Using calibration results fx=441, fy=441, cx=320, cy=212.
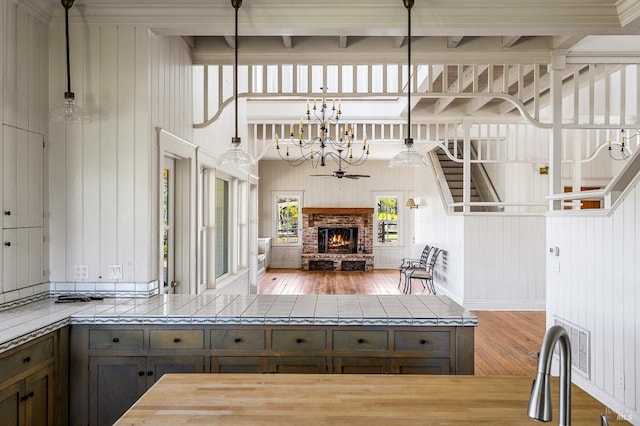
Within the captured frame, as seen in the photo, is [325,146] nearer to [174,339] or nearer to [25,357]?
[174,339]

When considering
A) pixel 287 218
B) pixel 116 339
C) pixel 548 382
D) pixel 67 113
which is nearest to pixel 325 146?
pixel 287 218

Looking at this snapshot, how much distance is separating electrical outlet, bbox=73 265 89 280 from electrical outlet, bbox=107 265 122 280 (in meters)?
0.16

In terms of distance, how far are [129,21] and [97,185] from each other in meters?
1.21

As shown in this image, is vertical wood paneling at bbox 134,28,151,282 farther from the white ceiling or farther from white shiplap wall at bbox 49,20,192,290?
the white ceiling

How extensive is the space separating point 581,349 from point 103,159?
157 inches

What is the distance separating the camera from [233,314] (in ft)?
8.95

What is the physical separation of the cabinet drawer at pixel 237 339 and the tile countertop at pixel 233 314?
2.6 inches

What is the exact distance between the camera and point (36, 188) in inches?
121

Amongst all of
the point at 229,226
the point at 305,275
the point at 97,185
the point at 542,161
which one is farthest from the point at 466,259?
the point at 97,185

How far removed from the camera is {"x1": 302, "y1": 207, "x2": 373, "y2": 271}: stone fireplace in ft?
39.4

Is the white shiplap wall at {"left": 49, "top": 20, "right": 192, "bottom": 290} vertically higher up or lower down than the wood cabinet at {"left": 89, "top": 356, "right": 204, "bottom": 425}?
higher up

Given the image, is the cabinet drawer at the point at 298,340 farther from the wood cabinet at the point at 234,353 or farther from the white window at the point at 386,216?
the white window at the point at 386,216

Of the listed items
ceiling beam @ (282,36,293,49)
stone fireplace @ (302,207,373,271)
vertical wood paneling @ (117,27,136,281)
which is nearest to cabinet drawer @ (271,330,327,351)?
vertical wood paneling @ (117,27,136,281)

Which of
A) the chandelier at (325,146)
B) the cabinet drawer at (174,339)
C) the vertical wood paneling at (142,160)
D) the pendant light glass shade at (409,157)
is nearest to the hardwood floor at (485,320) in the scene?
the pendant light glass shade at (409,157)
